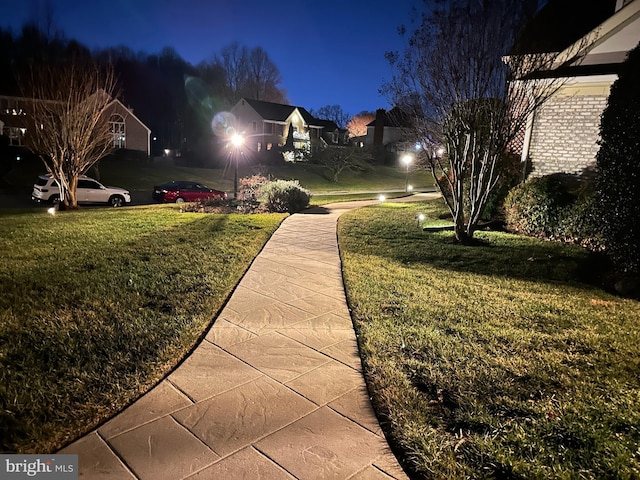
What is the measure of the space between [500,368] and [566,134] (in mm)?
8284

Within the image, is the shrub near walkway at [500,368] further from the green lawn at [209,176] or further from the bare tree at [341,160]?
the bare tree at [341,160]

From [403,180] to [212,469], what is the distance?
40.4 metres

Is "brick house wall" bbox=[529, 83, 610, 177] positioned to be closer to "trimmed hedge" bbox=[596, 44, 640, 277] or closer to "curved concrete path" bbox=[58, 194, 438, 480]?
"trimmed hedge" bbox=[596, 44, 640, 277]

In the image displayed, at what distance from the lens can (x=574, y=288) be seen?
5.59m

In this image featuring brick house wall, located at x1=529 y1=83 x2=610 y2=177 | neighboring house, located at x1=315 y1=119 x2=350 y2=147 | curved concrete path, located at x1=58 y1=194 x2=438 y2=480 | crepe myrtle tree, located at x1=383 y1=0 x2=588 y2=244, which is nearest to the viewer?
curved concrete path, located at x1=58 y1=194 x2=438 y2=480

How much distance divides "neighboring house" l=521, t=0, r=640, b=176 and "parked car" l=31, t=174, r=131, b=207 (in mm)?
15950

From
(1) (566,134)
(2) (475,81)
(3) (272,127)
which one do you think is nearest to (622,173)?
(2) (475,81)

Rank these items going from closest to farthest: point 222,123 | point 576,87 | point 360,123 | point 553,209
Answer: point 553,209, point 576,87, point 222,123, point 360,123

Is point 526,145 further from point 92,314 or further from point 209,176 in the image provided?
point 209,176

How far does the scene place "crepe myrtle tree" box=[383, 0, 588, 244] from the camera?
7.03 meters

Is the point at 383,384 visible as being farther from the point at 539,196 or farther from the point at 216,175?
the point at 216,175

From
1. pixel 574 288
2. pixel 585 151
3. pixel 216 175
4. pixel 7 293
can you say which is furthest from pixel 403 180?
pixel 7 293

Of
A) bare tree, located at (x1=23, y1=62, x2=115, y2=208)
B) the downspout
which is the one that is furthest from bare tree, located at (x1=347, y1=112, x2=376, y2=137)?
the downspout

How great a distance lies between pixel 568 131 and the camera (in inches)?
371
